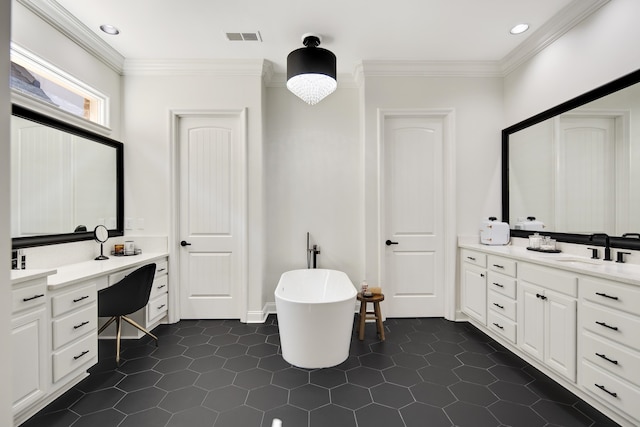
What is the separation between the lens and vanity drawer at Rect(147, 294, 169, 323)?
9.42 feet

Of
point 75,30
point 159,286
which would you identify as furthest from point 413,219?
point 75,30

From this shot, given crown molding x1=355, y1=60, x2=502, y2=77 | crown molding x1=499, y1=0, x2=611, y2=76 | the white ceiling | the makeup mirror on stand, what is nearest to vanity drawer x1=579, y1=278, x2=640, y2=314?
crown molding x1=499, y1=0, x2=611, y2=76

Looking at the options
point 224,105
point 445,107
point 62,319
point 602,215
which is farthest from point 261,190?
point 602,215

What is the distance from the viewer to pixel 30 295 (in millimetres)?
1703

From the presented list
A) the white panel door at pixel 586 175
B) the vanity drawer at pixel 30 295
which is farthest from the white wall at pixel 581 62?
the vanity drawer at pixel 30 295

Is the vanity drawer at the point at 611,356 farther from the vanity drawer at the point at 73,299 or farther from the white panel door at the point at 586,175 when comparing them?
the vanity drawer at the point at 73,299

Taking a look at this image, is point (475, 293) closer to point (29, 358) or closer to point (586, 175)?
point (586, 175)

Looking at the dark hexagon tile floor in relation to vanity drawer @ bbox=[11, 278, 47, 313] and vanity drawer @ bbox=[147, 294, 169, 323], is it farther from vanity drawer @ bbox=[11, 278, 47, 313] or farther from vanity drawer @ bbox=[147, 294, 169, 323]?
vanity drawer @ bbox=[11, 278, 47, 313]

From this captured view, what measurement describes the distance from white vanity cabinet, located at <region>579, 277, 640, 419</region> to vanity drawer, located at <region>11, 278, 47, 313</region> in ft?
11.0

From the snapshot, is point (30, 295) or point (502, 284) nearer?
point (30, 295)

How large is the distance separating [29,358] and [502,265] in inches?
137

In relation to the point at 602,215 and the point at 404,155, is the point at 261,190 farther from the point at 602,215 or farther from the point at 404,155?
the point at 602,215

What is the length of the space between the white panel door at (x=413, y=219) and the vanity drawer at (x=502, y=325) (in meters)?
0.69

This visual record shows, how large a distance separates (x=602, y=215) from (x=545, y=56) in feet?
5.28
